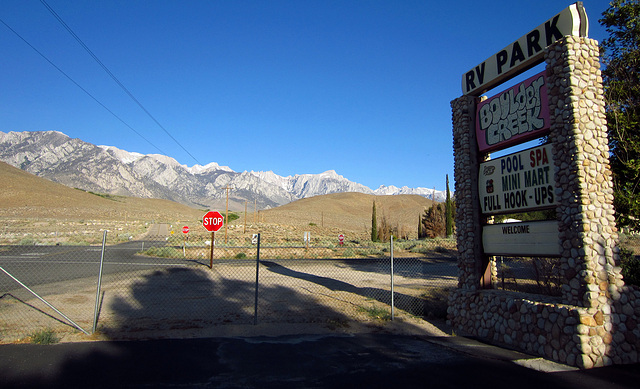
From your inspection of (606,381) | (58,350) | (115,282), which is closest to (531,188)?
(606,381)

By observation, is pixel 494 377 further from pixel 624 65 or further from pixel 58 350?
pixel 624 65

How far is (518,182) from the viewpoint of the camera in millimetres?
8500

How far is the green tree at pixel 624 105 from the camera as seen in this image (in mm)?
10562

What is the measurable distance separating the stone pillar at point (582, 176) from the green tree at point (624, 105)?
412 centimetres

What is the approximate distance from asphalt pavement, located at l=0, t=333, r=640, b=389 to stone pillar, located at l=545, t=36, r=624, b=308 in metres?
1.48

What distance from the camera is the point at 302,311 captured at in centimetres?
1074

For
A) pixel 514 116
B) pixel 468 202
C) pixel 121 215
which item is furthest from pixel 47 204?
pixel 514 116

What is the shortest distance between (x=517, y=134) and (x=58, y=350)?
9.84 m

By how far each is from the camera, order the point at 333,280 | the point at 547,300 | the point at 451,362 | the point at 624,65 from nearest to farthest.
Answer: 1. the point at 451,362
2. the point at 547,300
3. the point at 624,65
4. the point at 333,280

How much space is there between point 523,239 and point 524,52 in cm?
399

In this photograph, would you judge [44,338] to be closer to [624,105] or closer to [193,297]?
[193,297]

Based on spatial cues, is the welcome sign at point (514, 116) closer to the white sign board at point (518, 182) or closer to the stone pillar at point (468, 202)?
the stone pillar at point (468, 202)

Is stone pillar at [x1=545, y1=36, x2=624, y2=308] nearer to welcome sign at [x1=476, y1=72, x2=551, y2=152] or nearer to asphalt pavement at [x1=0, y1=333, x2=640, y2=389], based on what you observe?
welcome sign at [x1=476, y1=72, x2=551, y2=152]

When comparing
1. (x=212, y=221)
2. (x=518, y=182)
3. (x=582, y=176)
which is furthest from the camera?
(x=212, y=221)
